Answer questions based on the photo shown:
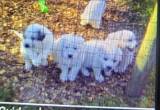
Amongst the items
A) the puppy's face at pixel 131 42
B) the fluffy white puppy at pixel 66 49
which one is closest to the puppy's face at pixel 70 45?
the fluffy white puppy at pixel 66 49

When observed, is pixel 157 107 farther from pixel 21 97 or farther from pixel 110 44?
pixel 21 97

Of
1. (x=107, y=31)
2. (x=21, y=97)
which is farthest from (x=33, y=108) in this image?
(x=107, y=31)

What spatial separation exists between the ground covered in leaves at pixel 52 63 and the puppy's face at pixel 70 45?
0.03 metres

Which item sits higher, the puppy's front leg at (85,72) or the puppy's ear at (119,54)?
the puppy's ear at (119,54)

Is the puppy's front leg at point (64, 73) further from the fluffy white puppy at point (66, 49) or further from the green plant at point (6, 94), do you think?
the green plant at point (6, 94)

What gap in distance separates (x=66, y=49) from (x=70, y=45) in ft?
0.09

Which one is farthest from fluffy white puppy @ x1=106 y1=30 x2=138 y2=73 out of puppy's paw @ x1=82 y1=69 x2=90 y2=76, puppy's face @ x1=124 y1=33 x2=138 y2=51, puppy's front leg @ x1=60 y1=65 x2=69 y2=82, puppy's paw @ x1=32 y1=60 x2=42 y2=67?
puppy's paw @ x1=32 y1=60 x2=42 y2=67

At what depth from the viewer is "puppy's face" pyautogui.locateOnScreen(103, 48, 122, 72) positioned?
2.85 m

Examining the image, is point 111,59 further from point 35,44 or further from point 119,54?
point 35,44

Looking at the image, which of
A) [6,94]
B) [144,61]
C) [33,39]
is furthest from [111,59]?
[6,94]

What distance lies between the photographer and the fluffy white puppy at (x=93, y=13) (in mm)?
2854

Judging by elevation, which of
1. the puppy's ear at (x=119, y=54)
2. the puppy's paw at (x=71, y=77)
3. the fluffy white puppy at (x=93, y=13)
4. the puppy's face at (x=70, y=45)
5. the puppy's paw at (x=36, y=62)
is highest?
the fluffy white puppy at (x=93, y=13)

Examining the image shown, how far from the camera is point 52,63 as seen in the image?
2863mm

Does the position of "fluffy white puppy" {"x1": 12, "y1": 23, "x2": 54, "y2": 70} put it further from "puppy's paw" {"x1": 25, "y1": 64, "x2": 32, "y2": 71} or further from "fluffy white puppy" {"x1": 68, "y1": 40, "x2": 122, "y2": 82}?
"fluffy white puppy" {"x1": 68, "y1": 40, "x2": 122, "y2": 82}
